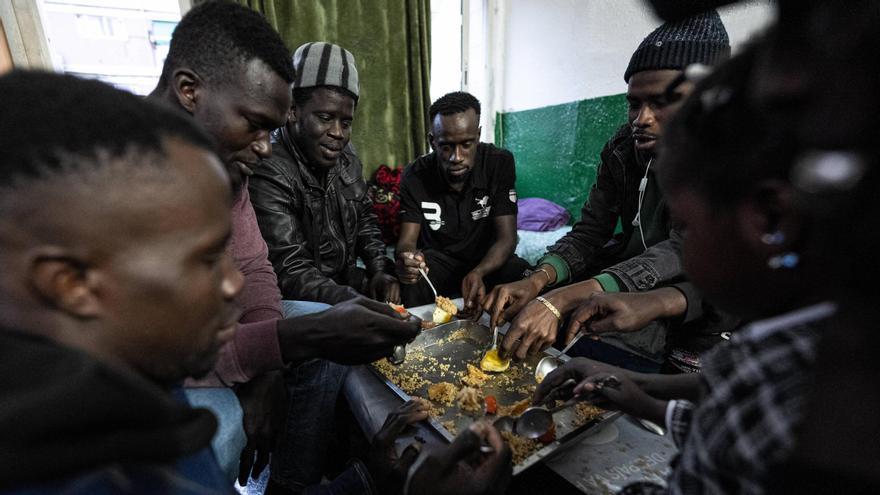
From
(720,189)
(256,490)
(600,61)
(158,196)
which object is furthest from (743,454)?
(600,61)

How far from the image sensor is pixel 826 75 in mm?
367

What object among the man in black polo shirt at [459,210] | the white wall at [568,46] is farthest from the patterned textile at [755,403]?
the white wall at [568,46]

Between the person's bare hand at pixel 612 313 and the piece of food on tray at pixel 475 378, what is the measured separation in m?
0.30

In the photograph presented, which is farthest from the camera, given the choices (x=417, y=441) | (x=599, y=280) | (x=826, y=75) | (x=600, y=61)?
(x=600, y=61)

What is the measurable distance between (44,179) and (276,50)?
40.6 inches

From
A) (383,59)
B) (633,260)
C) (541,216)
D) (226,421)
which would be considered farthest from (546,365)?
(383,59)

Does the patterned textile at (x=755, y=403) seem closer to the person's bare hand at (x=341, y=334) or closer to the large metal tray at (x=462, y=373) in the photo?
the large metal tray at (x=462, y=373)

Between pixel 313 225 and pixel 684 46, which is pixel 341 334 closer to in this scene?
pixel 313 225

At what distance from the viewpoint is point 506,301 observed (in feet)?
5.40

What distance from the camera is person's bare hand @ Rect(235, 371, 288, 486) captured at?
1.17 m

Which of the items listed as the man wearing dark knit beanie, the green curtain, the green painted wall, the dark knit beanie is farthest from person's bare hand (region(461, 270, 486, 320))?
the green curtain

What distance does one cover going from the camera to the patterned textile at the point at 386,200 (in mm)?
3371

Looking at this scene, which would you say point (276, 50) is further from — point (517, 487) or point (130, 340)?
point (517, 487)

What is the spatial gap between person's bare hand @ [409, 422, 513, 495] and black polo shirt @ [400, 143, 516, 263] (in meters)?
1.94
